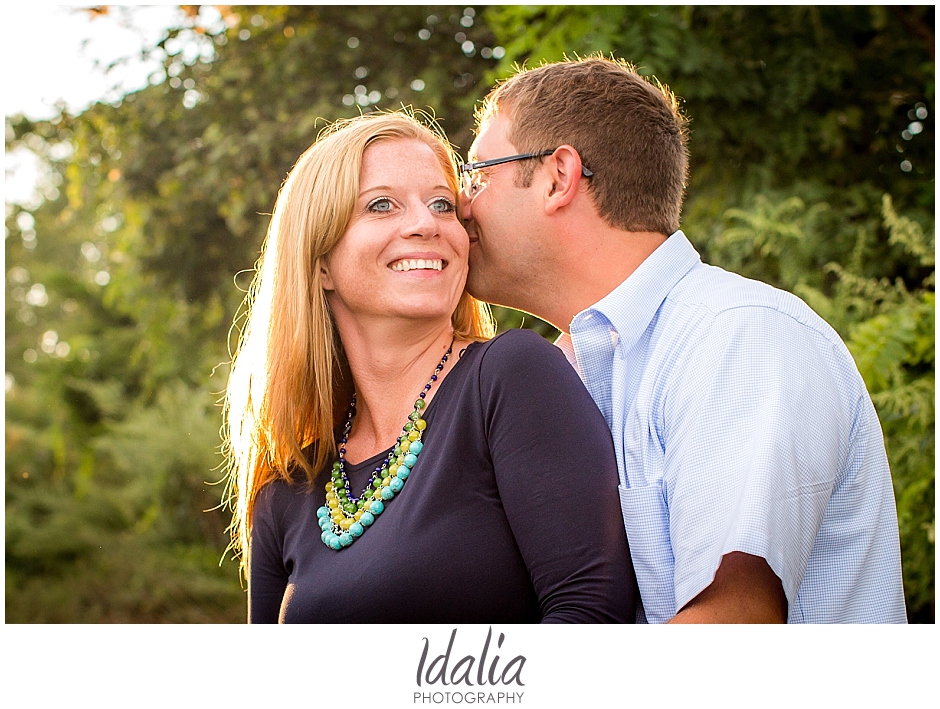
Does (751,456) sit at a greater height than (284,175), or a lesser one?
lesser

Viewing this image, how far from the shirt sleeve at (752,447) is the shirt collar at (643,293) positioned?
0.73 feet

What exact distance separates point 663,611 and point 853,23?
10.4ft

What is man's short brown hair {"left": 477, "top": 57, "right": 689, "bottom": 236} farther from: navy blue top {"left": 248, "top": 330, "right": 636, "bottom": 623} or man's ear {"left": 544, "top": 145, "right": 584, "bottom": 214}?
navy blue top {"left": 248, "top": 330, "right": 636, "bottom": 623}

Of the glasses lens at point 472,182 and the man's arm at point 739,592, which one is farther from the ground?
the glasses lens at point 472,182

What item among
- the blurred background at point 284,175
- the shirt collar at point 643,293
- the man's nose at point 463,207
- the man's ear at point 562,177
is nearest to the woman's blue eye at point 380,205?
the man's nose at point 463,207

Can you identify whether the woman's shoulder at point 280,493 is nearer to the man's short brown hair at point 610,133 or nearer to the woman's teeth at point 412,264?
the woman's teeth at point 412,264

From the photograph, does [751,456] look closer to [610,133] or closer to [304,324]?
[610,133]

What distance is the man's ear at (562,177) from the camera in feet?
6.95

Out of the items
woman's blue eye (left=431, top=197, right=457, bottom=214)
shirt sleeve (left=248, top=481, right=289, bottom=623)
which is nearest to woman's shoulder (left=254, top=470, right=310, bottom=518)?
shirt sleeve (left=248, top=481, right=289, bottom=623)

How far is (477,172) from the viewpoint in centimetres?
225

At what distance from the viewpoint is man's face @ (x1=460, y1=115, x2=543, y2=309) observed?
219 cm

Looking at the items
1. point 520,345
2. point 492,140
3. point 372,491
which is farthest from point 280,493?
point 492,140

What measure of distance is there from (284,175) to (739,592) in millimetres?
3824

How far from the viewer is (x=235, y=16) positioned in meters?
4.89
